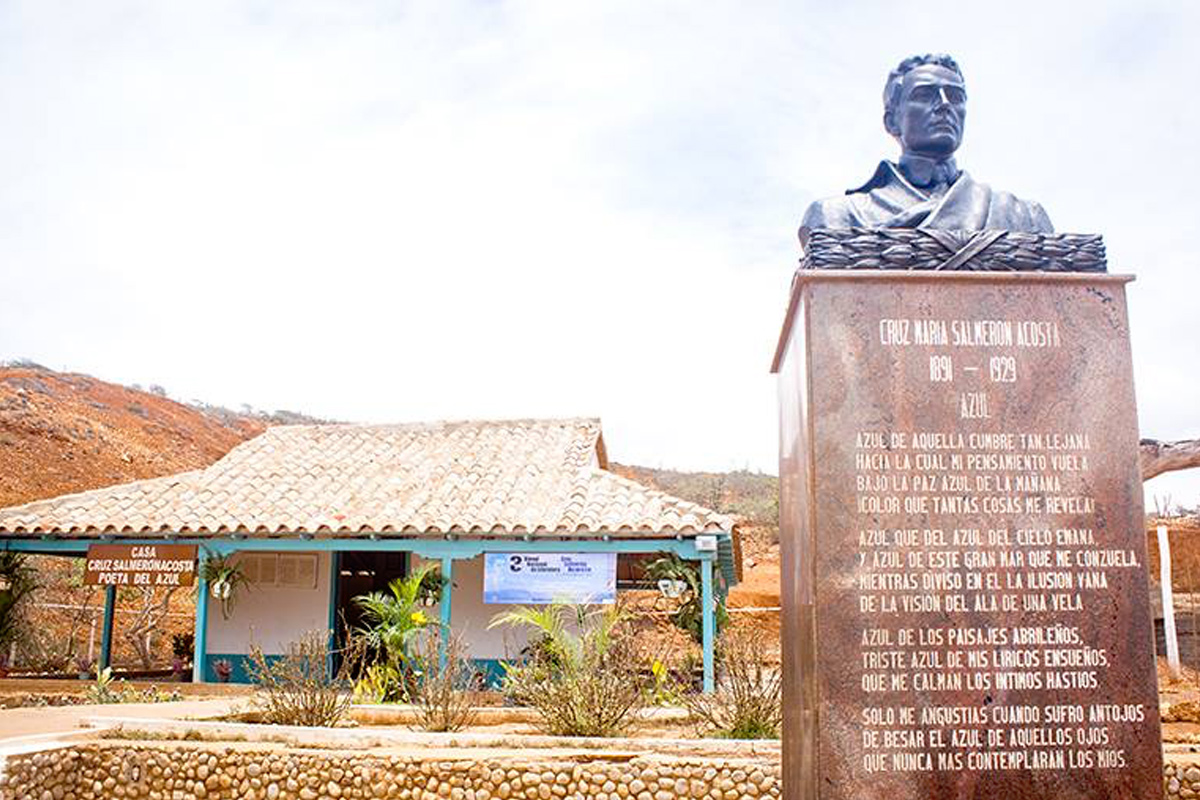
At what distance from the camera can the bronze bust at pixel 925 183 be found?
14.9 feet

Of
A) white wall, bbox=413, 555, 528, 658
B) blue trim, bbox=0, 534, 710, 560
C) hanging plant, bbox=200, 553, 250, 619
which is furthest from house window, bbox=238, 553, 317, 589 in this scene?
→ white wall, bbox=413, 555, 528, 658

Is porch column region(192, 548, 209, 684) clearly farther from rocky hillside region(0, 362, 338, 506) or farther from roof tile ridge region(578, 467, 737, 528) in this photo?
rocky hillside region(0, 362, 338, 506)

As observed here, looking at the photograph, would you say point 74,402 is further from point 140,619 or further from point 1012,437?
point 1012,437

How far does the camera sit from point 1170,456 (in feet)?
40.1

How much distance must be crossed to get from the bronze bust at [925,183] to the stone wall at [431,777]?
501cm

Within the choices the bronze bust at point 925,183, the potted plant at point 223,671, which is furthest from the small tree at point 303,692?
the potted plant at point 223,671

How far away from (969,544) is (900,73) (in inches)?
85.2

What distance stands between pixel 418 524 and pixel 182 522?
148 inches

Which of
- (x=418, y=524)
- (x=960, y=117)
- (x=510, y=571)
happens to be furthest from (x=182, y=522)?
(x=960, y=117)

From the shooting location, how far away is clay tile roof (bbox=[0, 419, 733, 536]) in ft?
52.2

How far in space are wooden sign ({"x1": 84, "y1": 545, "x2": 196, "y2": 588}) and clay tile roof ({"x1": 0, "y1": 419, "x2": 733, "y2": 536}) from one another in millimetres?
316

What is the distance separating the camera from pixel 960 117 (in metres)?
4.79

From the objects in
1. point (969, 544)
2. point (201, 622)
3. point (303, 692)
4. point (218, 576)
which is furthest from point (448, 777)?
point (201, 622)

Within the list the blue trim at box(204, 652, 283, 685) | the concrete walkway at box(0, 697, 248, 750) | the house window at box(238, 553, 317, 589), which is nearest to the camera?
the concrete walkway at box(0, 697, 248, 750)
